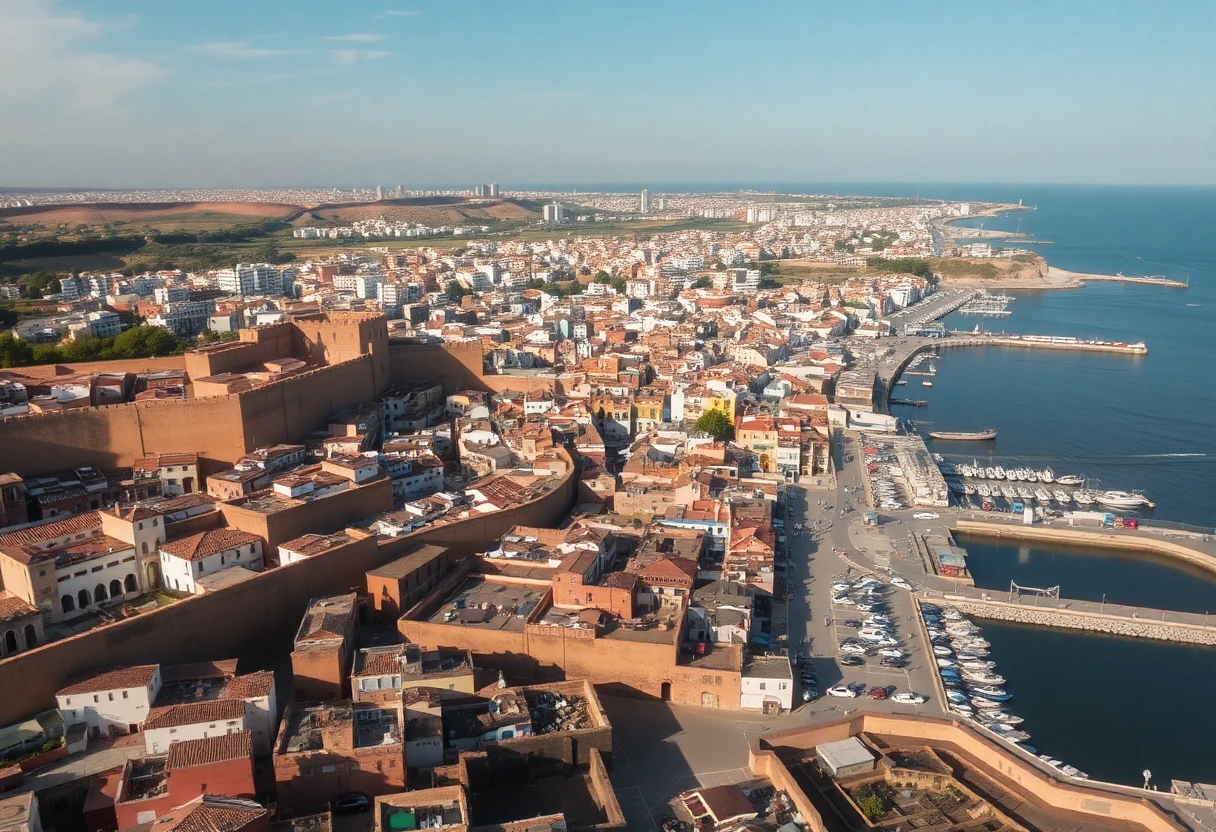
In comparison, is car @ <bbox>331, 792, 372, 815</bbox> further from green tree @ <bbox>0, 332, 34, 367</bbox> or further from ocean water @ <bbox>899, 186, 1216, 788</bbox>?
green tree @ <bbox>0, 332, 34, 367</bbox>

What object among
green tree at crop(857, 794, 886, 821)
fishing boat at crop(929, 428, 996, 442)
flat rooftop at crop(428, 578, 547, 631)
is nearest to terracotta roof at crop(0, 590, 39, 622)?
flat rooftop at crop(428, 578, 547, 631)

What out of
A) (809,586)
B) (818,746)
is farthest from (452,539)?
(818,746)

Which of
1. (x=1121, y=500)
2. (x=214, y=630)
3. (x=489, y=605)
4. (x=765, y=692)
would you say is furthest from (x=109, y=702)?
(x=1121, y=500)

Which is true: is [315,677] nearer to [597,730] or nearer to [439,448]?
[597,730]

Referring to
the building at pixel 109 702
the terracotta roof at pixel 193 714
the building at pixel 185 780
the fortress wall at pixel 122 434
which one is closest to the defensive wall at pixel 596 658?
the terracotta roof at pixel 193 714

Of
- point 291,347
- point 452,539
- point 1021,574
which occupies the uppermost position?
point 291,347

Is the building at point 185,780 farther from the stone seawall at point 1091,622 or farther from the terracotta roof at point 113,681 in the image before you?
the stone seawall at point 1091,622
